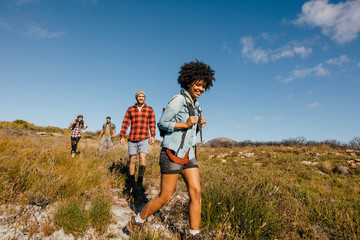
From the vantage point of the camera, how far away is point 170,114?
225 centimetres

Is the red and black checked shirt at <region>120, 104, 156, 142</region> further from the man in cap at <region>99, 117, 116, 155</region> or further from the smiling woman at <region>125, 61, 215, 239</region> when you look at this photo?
the man in cap at <region>99, 117, 116, 155</region>

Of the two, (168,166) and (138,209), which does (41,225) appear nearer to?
(138,209)

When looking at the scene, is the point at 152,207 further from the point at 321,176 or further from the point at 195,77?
the point at 321,176

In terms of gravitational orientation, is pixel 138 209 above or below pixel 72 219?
below

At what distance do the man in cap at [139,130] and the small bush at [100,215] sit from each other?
1.58m

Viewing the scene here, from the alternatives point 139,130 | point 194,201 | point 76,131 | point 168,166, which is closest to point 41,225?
point 168,166

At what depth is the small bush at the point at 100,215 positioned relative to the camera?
2516mm

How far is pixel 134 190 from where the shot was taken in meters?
4.11

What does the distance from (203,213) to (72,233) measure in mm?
1722

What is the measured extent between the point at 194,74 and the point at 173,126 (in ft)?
2.53

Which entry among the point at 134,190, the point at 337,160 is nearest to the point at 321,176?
the point at 337,160

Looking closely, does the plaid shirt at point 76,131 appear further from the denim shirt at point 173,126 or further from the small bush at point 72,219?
the denim shirt at point 173,126

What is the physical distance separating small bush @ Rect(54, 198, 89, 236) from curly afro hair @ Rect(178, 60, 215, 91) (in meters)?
2.14

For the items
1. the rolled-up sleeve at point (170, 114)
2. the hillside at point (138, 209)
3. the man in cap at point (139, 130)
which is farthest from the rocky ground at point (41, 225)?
the man in cap at point (139, 130)
